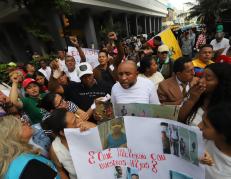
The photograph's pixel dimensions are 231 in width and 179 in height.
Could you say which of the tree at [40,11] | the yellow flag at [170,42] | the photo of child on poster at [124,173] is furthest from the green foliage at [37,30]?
the photo of child on poster at [124,173]

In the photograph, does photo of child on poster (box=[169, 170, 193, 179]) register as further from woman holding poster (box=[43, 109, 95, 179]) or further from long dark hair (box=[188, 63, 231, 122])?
woman holding poster (box=[43, 109, 95, 179])

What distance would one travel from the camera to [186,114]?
7.04 feet

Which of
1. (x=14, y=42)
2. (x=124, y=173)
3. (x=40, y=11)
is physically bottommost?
(x=124, y=173)

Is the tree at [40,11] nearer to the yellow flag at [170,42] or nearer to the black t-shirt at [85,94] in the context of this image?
the yellow flag at [170,42]

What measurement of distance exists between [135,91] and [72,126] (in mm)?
957

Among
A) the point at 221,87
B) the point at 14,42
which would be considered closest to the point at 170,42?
the point at 221,87

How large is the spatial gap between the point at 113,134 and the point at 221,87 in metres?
1.02

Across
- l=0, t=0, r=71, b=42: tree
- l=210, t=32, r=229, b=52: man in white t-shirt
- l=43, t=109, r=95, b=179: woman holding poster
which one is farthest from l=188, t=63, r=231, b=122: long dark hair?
l=0, t=0, r=71, b=42: tree

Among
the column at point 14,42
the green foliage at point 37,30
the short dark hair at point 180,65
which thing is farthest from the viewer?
the column at point 14,42

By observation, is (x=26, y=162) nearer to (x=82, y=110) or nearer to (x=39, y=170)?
(x=39, y=170)

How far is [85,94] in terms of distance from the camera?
320cm

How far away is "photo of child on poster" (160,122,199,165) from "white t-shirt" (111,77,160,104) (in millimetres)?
1021

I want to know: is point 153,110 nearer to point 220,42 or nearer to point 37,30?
point 220,42

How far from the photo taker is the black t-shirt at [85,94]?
3.18m
